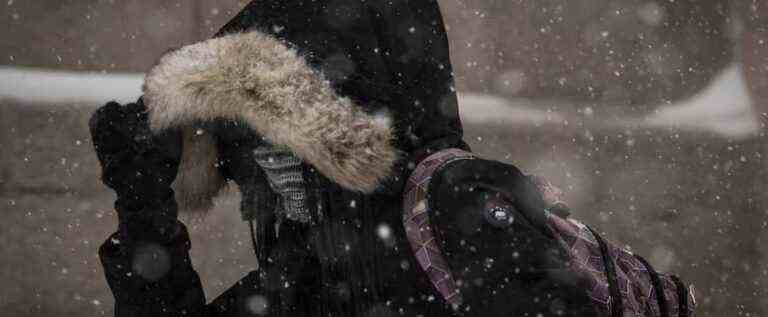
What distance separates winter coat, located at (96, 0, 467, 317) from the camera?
1652mm

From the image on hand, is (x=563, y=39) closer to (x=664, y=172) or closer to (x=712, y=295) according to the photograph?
(x=664, y=172)

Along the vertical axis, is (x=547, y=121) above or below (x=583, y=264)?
below

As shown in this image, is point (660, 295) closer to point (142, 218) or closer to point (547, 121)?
point (142, 218)

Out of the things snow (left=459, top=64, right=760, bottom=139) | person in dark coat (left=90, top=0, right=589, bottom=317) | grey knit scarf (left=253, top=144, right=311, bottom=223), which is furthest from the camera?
snow (left=459, top=64, right=760, bottom=139)

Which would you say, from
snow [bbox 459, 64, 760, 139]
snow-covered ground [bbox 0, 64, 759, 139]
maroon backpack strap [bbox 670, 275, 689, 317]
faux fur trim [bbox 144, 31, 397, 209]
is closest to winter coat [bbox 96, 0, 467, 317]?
faux fur trim [bbox 144, 31, 397, 209]

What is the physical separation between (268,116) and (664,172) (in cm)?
334

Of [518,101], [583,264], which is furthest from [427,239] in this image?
[518,101]

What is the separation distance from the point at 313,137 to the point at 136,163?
44 cm

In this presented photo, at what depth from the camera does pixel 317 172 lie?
177 cm

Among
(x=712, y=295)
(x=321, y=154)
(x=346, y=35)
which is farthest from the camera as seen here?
(x=712, y=295)

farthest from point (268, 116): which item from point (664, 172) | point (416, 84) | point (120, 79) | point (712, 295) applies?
point (712, 295)

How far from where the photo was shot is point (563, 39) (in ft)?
13.9

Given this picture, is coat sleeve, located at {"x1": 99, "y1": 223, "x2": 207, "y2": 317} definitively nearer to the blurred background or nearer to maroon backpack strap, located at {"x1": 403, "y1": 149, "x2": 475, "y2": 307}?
maroon backpack strap, located at {"x1": 403, "y1": 149, "x2": 475, "y2": 307}

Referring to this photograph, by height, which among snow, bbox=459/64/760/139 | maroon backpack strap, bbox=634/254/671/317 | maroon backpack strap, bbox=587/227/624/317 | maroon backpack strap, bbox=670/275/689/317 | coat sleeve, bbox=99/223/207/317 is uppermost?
maroon backpack strap, bbox=587/227/624/317
